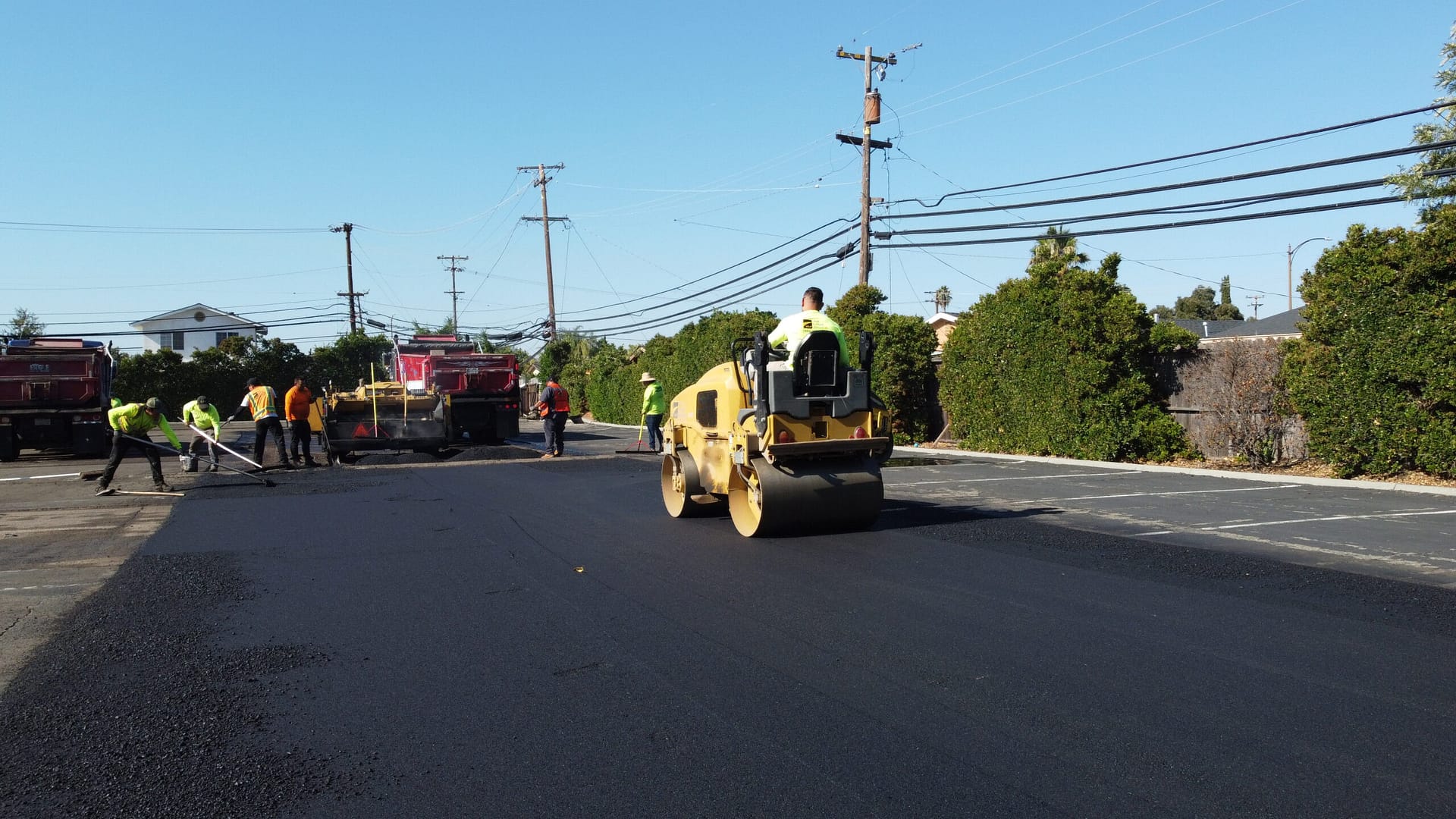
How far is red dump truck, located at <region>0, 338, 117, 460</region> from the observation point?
22.8 m

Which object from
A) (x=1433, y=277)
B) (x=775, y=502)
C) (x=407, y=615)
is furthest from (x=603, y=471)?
(x=1433, y=277)

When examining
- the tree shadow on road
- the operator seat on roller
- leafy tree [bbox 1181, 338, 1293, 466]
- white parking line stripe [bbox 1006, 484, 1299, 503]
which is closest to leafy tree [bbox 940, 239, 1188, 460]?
leafy tree [bbox 1181, 338, 1293, 466]

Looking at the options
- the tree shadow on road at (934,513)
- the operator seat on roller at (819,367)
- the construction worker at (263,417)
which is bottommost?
the tree shadow on road at (934,513)

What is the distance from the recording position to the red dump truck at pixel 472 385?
80.9ft

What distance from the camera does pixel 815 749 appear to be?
4.12 metres

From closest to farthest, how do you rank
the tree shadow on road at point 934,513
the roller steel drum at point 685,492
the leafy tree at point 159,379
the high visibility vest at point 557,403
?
the tree shadow on road at point 934,513
the roller steel drum at point 685,492
the high visibility vest at point 557,403
the leafy tree at point 159,379

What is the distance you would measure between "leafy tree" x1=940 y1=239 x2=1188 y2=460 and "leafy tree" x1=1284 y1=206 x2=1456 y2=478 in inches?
132

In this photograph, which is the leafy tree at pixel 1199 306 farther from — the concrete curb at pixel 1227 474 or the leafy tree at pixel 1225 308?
the concrete curb at pixel 1227 474

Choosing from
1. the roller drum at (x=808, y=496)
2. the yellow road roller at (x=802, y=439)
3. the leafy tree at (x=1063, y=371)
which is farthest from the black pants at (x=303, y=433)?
the leafy tree at (x=1063, y=371)

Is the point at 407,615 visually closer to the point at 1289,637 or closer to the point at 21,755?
the point at 21,755

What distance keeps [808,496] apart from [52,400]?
2131 centimetres

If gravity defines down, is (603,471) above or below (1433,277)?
below

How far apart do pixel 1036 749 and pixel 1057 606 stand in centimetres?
248

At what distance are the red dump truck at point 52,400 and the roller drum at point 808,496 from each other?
2025 cm
